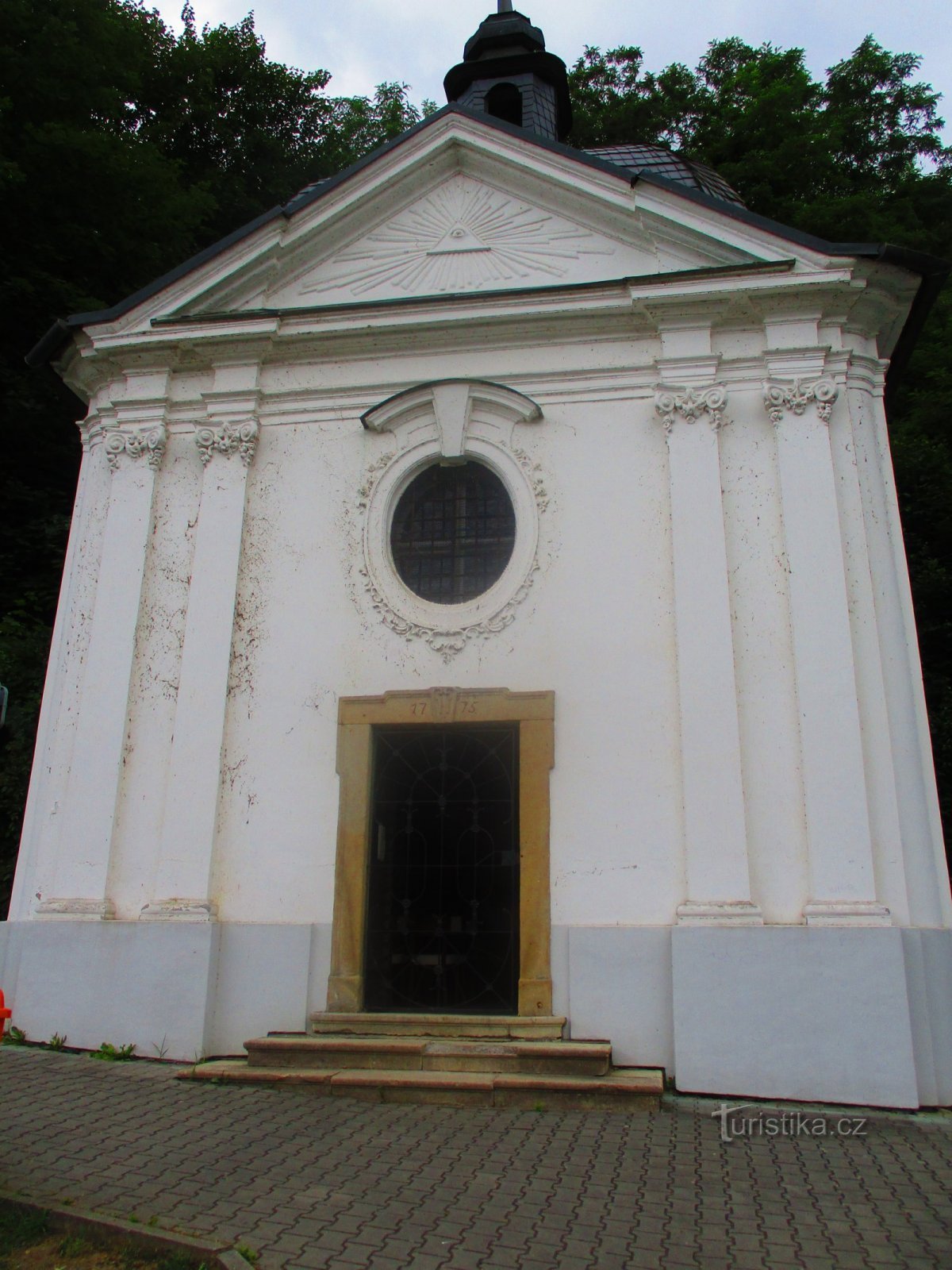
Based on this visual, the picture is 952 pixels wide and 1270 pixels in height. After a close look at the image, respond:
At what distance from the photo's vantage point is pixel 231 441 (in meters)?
8.41

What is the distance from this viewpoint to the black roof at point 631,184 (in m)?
7.61

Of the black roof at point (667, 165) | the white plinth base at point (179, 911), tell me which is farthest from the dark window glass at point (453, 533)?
the black roof at point (667, 165)

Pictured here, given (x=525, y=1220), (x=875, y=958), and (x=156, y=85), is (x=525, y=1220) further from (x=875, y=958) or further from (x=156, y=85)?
(x=156, y=85)

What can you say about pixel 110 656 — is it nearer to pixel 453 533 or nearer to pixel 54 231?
pixel 453 533

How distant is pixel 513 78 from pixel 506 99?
286mm

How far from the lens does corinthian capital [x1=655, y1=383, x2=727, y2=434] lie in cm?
766

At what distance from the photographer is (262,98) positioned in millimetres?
21703

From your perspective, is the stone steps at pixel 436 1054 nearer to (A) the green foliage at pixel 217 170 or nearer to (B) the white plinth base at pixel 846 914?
(B) the white plinth base at pixel 846 914

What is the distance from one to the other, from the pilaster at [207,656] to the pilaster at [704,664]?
3.59m

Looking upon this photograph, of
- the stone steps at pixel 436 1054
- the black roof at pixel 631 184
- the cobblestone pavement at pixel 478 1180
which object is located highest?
the black roof at pixel 631 184

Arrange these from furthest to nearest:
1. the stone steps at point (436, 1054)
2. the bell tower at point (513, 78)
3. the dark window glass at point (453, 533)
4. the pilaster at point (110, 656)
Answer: the bell tower at point (513, 78) < the dark window glass at point (453, 533) < the pilaster at point (110, 656) < the stone steps at point (436, 1054)

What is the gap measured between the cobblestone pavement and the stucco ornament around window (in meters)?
3.49

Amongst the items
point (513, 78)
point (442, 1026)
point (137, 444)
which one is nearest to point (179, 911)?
point (442, 1026)

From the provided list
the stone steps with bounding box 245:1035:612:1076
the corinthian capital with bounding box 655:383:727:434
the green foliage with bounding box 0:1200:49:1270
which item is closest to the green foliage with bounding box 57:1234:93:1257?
the green foliage with bounding box 0:1200:49:1270
